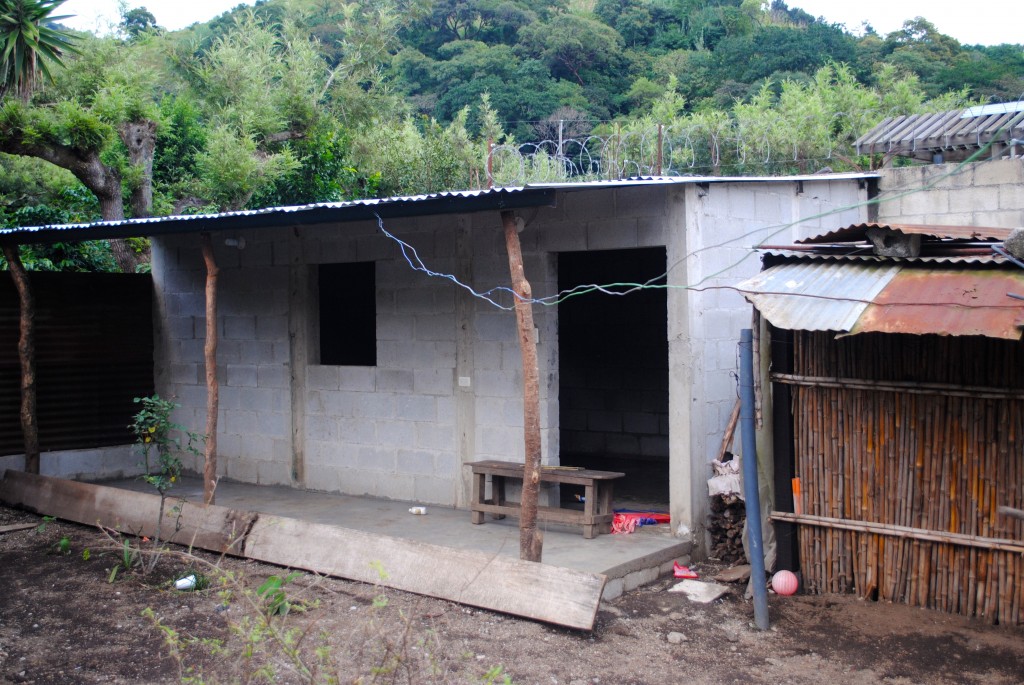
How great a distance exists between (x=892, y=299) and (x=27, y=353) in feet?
26.7

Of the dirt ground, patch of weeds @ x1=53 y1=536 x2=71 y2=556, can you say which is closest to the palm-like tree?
patch of weeds @ x1=53 y1=536 x2=71 y2=556

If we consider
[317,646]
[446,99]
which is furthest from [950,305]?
[446,99]

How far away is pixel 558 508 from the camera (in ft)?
25.2

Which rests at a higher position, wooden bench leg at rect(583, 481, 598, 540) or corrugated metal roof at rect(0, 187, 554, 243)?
corrugated metal roof at rect(0, 187, 554, 243)

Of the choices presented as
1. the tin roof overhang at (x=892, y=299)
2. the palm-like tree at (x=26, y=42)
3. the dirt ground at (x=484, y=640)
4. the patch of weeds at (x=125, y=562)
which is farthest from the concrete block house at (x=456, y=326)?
the palm-like tree at (x=26, y=42)

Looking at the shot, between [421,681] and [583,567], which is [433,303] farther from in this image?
[421,681]

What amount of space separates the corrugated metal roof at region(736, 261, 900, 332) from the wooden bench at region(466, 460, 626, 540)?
6.84 ft

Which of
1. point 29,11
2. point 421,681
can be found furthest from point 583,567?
point 29,11

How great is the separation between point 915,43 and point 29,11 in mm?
32865

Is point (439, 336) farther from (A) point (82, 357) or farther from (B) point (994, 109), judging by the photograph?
(B) point (994, 109)

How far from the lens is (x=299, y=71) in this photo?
2258cm

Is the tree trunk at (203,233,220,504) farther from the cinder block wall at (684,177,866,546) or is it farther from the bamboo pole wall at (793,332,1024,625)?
the bamboo pole wall at (793,332,1024,625)

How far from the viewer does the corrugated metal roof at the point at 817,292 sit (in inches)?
211

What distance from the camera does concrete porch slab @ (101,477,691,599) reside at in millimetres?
6719
